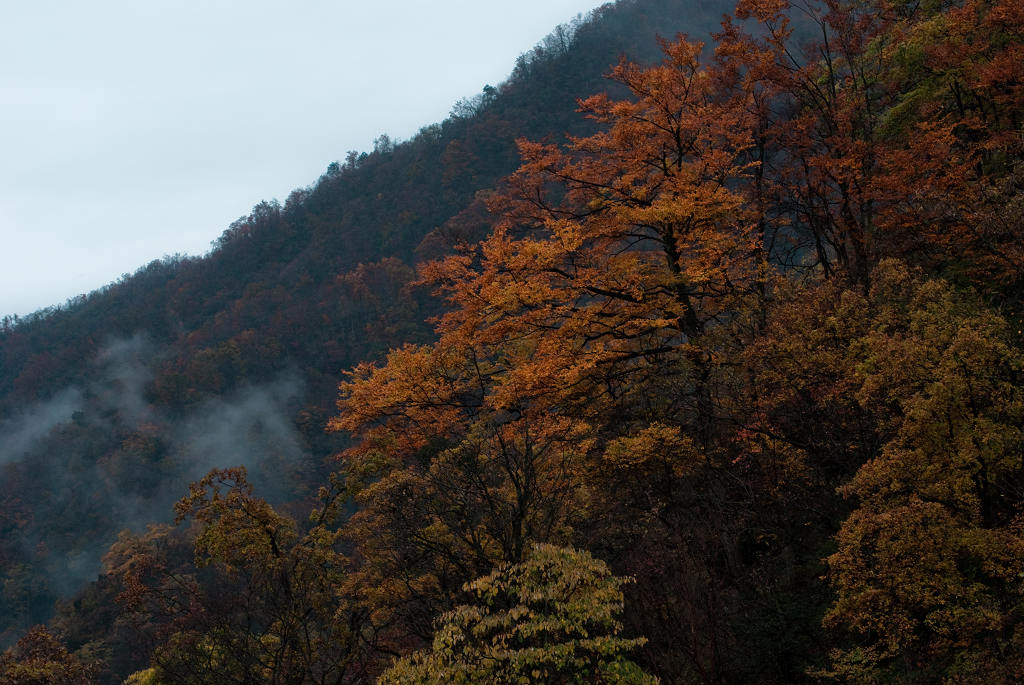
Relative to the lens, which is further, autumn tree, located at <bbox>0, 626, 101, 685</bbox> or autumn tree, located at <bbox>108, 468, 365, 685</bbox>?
autumn tree, located at <bbox>0, 626, 101, 685</bbox>

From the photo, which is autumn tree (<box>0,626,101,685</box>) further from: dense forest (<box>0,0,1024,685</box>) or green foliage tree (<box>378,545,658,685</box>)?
green foliage tree (<box>378,545,658,685</box>)

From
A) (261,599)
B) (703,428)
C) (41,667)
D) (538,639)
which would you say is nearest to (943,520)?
(538,639)

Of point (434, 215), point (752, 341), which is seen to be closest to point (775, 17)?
point (752, 341)

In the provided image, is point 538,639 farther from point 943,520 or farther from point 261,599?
point 261,599

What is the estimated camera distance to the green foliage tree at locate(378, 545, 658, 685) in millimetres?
7816

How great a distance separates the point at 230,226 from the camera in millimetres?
128125

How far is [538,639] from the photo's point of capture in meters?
8.54

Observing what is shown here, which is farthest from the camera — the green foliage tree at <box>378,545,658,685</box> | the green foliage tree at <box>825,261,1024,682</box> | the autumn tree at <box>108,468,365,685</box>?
the autumn tree at <box>108,468,365,685</box>

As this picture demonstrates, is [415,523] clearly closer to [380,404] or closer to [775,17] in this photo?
[380,404]

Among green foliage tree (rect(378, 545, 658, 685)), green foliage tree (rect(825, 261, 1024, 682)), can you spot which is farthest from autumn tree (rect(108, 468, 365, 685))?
green foliage tree (rect(825, 261, 1024, 682))

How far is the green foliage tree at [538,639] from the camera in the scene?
25.6 feet

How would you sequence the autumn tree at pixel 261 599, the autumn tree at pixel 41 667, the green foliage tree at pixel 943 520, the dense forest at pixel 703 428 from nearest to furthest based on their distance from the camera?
the green foliage tree at pixel 943 520, the dense forest at pixel 703 428, the autumn tree at pixel 261 599, the autumn tree at pixel 41 667

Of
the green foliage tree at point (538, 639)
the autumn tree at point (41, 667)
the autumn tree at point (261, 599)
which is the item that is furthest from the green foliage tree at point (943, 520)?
the autumn tree at point (41, 667)

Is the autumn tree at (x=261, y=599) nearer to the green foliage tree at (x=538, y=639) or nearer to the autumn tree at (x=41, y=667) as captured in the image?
the autumn tree at (x=41, y=667)
